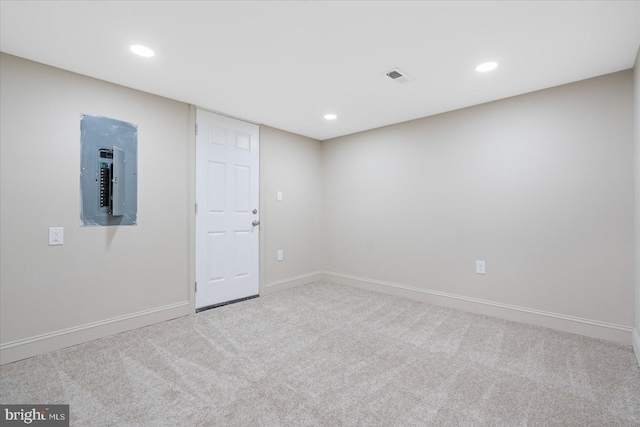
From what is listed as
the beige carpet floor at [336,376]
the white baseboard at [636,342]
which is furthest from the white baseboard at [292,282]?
the white baseboard at [636,342]

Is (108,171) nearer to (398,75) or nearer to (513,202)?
(398,75)

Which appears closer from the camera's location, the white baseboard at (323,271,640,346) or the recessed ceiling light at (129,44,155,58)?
the recessed ceiling light at (129,44,155,58)

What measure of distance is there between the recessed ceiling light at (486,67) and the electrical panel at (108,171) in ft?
9.91

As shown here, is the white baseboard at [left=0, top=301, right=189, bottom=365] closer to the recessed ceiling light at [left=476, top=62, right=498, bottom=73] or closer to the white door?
the white door

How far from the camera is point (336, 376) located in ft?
6.29

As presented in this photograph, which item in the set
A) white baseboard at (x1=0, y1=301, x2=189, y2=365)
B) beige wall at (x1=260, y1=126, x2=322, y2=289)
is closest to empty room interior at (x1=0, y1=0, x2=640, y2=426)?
white baseboard at (x1=0, y1=301, x2=189, y2=365)

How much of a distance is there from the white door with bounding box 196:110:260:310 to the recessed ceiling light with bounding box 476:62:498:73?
2535 millimetres

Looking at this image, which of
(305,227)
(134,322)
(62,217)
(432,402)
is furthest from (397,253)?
(62,217)

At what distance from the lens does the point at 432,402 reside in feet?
5.44

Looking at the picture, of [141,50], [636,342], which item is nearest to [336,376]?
[636,342]

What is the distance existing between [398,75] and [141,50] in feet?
6.41

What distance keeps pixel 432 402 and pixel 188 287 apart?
8.15 ft

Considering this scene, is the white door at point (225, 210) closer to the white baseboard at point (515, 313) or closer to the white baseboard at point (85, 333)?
the white baseboard at point (85, 333)

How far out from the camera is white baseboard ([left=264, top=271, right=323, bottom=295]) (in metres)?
3.88
